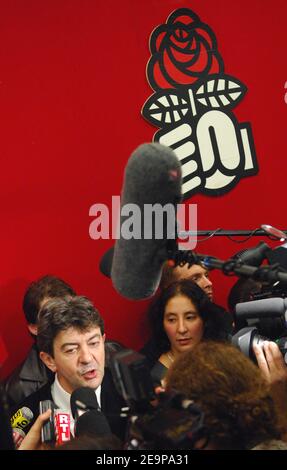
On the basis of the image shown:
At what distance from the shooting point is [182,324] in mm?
3068

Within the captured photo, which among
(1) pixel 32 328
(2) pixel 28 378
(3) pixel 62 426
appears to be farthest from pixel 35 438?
(1) pixel 32 328

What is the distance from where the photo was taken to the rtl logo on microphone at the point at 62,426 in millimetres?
2373

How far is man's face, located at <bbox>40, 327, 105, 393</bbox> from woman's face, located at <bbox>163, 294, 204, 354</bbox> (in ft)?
1.40

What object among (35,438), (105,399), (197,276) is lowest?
(35,438)

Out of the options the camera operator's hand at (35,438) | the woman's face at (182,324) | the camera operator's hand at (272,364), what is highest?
the woman's face at (182,324)

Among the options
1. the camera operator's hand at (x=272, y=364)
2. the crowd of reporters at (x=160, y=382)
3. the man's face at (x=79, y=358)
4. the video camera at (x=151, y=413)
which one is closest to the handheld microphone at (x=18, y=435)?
the crowd of reporters at (x=160, y=382)

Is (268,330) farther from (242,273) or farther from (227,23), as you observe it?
(227,23)

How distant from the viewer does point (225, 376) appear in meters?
1.68

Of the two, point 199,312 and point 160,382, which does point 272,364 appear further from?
point 199,312

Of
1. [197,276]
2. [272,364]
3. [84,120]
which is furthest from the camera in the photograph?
[84,120]

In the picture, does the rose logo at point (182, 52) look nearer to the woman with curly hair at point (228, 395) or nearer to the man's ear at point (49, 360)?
the man's ear at point (49, 360)

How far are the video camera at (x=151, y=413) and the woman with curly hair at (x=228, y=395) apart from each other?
0.07 meters

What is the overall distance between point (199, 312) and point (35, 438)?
3.13 feet
